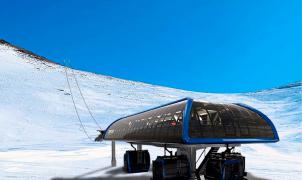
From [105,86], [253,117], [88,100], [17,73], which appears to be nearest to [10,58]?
[17,73]

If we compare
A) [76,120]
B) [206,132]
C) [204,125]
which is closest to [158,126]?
[204,125]

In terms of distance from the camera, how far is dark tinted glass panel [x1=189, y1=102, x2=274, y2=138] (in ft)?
43.1

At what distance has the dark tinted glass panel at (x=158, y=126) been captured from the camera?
12.8 meters

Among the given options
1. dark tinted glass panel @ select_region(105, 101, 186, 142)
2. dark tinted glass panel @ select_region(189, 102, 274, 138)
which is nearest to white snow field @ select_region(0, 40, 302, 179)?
dark tinted glass panel @ select_region(105, 101, 186, 142)

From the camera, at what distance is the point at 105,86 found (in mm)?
81250

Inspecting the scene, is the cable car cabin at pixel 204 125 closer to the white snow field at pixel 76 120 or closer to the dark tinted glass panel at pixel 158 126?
the dark tinted glass panel at pixel 158 126

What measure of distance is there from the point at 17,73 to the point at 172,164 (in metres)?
73.1

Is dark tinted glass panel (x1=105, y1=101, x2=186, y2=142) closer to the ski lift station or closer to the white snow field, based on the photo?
the ski lift station

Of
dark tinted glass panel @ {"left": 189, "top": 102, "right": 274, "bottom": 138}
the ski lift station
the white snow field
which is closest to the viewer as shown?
the ski lift station

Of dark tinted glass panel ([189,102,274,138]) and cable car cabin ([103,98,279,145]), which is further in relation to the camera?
dark tinted glass panel ([189,102,274,138])

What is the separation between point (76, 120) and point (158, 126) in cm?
3971

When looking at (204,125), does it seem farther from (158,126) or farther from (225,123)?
(158,126)

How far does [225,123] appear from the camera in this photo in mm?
13859

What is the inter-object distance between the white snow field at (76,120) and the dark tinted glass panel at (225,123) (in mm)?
3896
